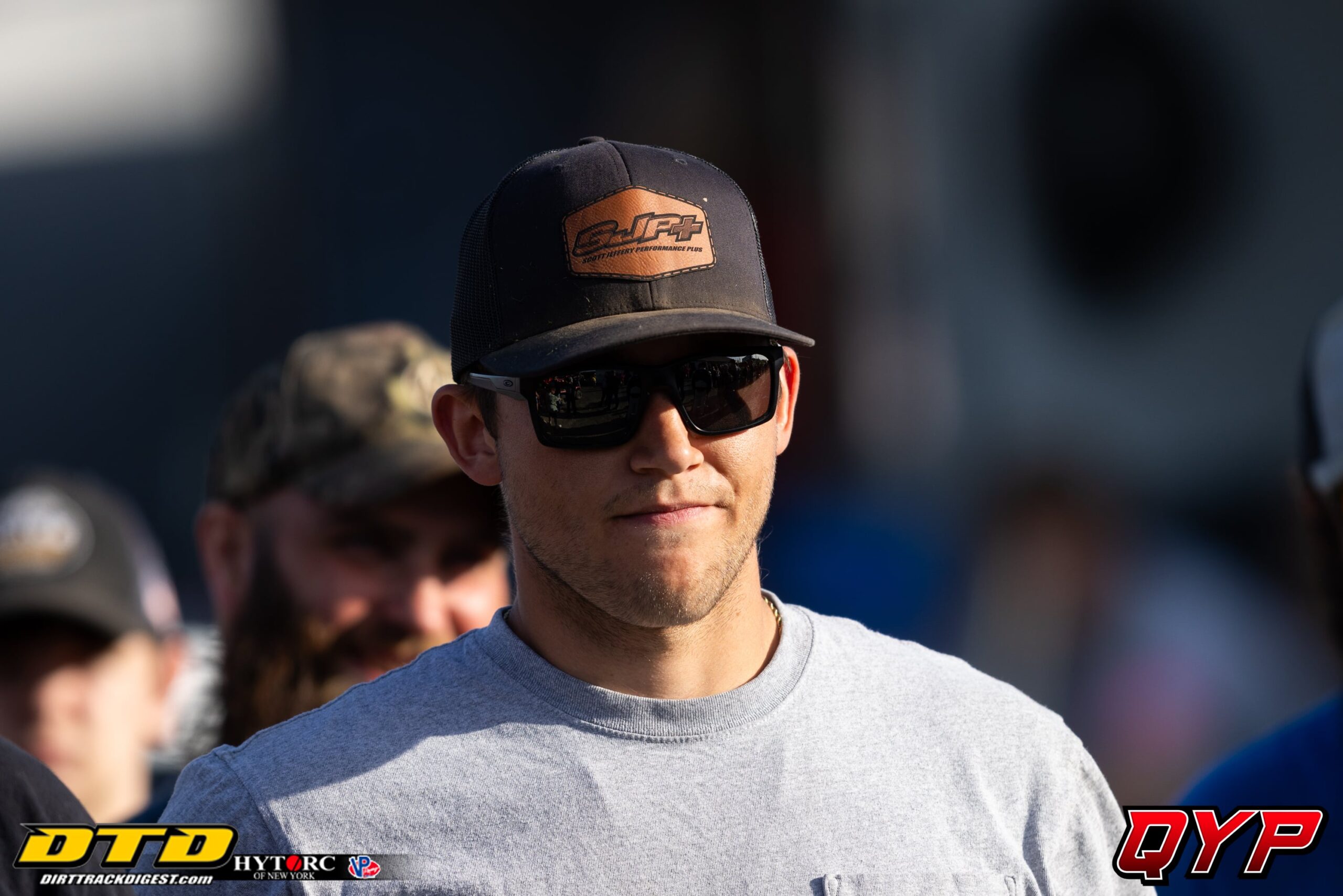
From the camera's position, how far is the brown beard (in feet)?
9.66

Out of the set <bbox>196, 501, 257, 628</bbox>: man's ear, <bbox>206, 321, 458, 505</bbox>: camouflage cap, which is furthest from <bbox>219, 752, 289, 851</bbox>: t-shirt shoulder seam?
<bbox>196, 501, 257, 628</bbox>: man's ear

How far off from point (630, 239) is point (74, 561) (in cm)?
230

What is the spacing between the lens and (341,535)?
3.03 m

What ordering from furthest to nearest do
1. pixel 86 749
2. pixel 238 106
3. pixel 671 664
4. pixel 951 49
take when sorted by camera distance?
pixel 238 106, pixel 951 49, pixel 86 749, pixel 671 664

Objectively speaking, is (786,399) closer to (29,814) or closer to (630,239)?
(630,239)

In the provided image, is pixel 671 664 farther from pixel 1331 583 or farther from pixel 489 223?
pixel 1331 583

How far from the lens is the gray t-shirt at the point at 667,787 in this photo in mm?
1939

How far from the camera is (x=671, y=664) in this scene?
209 cm

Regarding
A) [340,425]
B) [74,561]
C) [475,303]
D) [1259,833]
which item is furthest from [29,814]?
[1259,833]

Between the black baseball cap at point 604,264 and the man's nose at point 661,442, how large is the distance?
0.11 m

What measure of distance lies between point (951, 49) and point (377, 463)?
662 cm

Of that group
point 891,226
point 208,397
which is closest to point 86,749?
point 891,226

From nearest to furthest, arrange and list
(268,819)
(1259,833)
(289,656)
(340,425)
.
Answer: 1. (268,819)
2. (1259,833)
3. (289,656)
4. (340,425)

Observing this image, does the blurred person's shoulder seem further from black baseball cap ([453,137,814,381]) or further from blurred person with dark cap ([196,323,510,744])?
blurred person with dark cap ([196,323,510,744])
